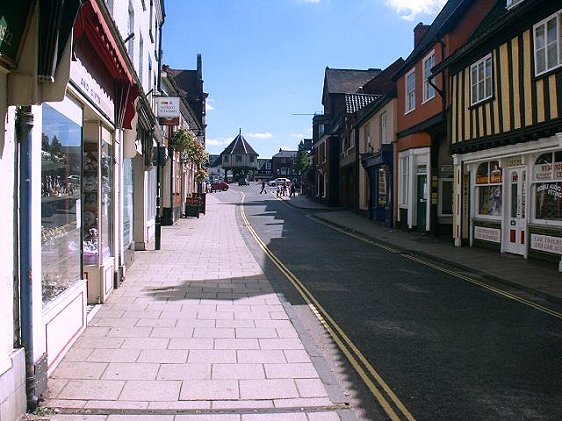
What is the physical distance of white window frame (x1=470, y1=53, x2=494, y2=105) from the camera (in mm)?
15183

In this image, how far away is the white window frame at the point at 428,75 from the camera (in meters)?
19.8

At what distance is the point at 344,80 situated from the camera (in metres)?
48.3

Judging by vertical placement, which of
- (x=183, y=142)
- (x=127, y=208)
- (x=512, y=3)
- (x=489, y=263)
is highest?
(x=512, y=3)

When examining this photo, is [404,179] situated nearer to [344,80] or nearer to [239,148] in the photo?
[344,80]

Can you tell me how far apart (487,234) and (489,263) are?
10.3 feet

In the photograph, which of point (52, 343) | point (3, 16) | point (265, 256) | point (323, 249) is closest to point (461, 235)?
point (323, 249)

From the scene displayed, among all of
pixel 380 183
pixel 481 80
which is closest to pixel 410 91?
pixel 380 183

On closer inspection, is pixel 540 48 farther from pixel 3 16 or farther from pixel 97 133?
pixel 3 16

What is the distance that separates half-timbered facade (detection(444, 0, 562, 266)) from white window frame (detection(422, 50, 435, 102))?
214 centimetres

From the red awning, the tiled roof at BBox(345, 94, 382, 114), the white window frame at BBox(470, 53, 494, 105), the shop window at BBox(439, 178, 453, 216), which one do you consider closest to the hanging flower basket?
the shop window at BBox(439, 178, 453, 216)

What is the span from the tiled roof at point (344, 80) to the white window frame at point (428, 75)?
87.9 ft

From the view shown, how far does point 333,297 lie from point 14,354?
612 centimetres

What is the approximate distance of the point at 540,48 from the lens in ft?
41.3

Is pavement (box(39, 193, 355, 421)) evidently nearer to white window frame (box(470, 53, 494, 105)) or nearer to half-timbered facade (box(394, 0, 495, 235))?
white window frame (box(470, 53, 494, 105))
